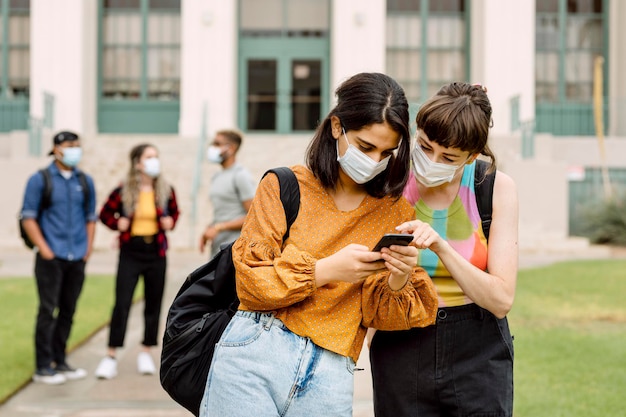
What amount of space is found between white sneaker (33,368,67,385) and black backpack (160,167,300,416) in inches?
172

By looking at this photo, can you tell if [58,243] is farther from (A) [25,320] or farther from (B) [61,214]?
(A) [25,320]

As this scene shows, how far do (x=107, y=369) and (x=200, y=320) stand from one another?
4.57m

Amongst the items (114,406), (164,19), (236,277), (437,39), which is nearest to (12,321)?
(114,406)

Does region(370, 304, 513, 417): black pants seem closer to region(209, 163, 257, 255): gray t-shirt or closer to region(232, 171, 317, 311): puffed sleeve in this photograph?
A: region(232, 171, 317, 311): puffed sleeve

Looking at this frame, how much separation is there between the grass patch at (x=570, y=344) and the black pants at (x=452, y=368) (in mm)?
3141

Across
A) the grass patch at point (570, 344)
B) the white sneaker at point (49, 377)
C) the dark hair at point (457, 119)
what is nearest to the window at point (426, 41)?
the grass patch at point (570, 344)

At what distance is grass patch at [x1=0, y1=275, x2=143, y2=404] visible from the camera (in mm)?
7309

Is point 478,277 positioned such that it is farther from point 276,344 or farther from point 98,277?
point 98,277

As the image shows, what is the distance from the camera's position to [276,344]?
2793 millimetres

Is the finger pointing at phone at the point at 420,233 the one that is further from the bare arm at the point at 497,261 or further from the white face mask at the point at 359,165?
the white face mask at the point at 359,165

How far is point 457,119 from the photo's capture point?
294 cm

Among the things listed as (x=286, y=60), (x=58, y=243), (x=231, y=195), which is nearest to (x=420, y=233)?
(x=231, y=195)

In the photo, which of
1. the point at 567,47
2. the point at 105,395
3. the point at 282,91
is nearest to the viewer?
the point at 105,395

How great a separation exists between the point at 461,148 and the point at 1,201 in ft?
60.3
